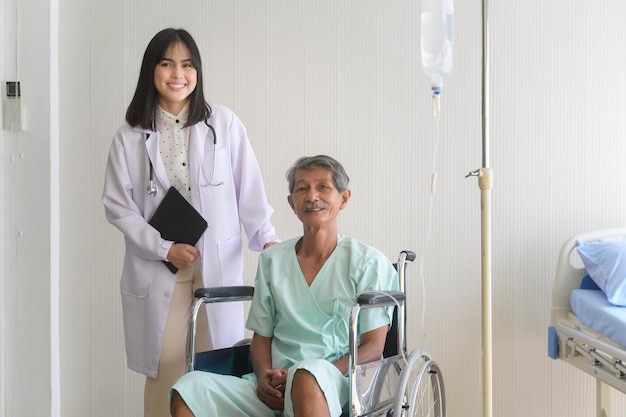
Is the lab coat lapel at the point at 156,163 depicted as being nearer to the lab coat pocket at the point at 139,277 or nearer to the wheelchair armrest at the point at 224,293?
the lab coat pocket at the point at 139,277

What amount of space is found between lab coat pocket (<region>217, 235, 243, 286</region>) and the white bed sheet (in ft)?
3.96

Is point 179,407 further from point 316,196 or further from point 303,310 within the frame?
point 316,196

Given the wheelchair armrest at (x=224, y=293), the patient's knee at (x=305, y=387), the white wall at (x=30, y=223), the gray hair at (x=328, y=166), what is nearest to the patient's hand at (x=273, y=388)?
the patient's knee at (x=305, y=387)

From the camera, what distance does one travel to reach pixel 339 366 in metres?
2.22

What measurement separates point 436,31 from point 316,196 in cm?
74

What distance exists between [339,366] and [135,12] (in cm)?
191

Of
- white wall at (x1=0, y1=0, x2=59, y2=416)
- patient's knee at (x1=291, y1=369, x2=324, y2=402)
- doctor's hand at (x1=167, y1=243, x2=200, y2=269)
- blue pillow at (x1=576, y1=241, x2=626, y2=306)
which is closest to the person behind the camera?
patient's knee at (x1=291, y1=369, x2=324, y2=402)

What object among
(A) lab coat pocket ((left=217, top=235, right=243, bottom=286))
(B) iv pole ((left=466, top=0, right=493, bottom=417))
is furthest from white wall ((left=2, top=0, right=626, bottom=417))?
(B) iv pole ((left=466, top=0, right=493, bottom=417))

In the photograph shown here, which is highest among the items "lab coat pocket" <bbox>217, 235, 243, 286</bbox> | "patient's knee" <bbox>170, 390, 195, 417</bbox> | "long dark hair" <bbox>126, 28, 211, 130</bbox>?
"long dark hair" <bbox>126, 28, 211, 130</bbox>

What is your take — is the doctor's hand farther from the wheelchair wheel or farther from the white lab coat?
the wheelchair wheel

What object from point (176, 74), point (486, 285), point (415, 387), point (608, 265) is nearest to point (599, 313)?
point (608, 265)

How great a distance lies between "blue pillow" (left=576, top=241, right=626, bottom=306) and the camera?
9.23 ft

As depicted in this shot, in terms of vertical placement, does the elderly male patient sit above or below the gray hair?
below

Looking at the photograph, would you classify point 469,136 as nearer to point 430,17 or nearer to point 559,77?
point 559,77
